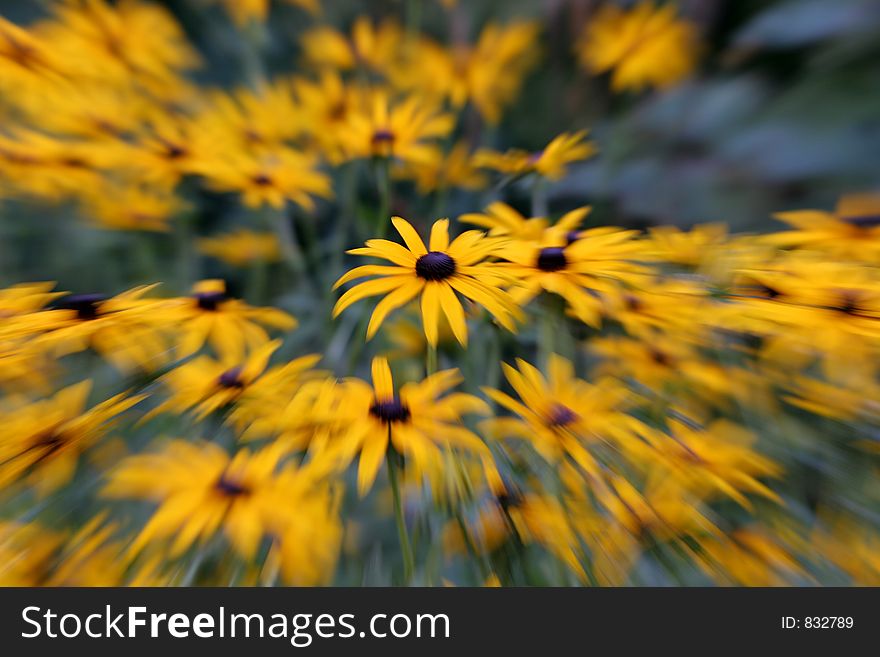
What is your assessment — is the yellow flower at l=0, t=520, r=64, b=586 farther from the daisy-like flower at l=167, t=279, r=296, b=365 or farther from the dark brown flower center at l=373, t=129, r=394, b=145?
the dark brown flower center at l=373, t=129, r=394, b=145

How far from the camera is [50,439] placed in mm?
298

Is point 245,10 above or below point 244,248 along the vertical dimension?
above

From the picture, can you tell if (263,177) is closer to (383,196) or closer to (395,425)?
(383,196)

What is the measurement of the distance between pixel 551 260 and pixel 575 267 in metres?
0.01

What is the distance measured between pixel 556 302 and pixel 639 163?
2.10 feet

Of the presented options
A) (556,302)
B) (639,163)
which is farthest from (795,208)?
(556,302)

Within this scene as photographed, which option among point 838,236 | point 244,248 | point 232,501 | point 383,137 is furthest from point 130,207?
point 838,236

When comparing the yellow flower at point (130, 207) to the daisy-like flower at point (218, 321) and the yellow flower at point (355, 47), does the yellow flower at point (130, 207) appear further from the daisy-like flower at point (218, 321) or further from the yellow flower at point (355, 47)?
Result: the yellow flower at point (355, 47)

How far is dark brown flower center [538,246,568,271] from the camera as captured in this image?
0.31 metres

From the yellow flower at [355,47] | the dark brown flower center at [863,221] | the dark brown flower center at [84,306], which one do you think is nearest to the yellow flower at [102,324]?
Answer: the dark brown flower center at [84,306]

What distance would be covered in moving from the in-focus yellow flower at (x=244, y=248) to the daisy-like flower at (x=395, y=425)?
0.36m

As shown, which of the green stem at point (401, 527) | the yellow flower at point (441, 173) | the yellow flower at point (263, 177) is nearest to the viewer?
the green stem at point (401, 527)

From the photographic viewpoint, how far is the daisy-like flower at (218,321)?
33 centimetres

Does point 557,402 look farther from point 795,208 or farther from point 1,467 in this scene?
point 795,208
